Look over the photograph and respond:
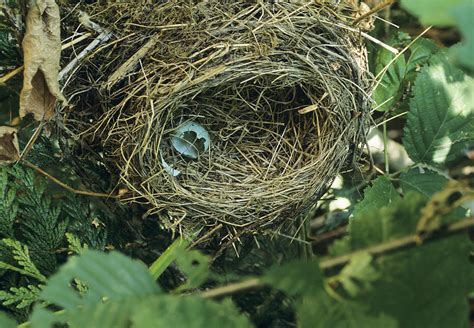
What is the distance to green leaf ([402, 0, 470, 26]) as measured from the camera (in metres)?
0.44

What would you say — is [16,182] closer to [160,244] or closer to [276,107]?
[160,244]

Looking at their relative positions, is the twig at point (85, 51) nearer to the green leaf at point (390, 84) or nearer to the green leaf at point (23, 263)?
the green leaf at point (23, 263)

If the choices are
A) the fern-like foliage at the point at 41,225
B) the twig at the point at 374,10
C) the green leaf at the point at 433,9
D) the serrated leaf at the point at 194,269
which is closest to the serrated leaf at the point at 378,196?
the twig at the point at 374,10

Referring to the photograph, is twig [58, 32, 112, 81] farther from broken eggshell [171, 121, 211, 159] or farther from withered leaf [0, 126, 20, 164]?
broken eggshell [171, 121, 211, 159]

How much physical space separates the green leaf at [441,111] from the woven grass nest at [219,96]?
113 millimetres

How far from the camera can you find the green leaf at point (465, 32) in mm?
394

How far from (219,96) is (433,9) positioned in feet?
3.42

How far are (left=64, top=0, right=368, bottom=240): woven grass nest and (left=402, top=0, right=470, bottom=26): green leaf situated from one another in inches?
35.5

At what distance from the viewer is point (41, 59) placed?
1.20 m

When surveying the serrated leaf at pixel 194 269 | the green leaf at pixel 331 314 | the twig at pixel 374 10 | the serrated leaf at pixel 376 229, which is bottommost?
the twig at pixel 374 10

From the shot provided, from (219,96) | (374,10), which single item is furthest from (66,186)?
(374,10)

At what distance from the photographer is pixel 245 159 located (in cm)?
153

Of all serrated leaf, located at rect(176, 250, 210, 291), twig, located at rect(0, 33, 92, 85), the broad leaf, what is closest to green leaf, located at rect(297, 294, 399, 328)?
the broad leaf

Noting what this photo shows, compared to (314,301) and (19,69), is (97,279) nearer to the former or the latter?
(314,301)
